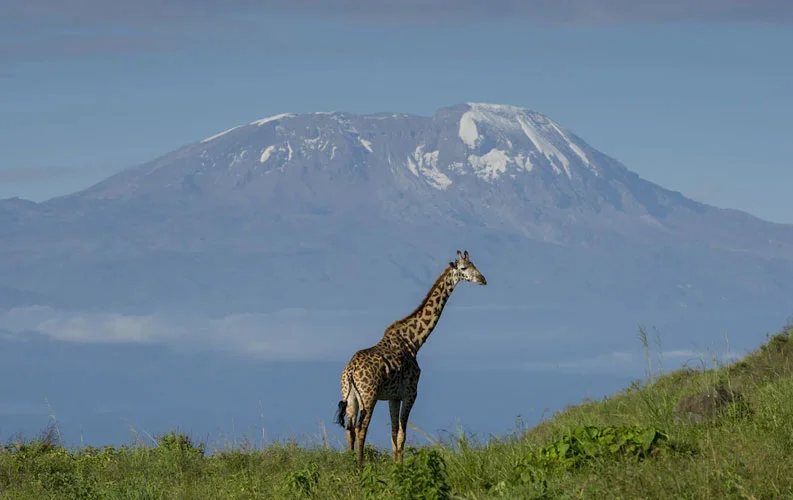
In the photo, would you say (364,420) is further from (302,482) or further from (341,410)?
(302,482)

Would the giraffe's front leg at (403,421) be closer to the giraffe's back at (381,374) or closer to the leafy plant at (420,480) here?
the giraffe's back at (381,374)

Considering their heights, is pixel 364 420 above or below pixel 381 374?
below

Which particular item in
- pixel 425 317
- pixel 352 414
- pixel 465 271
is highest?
pixel 465 271

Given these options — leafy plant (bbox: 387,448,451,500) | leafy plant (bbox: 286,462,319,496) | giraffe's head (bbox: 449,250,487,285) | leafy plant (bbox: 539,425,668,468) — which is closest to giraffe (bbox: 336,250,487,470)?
A: giraffe's head (bbox: 449,250,487,285)

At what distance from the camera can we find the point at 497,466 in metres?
13.8

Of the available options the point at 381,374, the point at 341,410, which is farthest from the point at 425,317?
the point at 341,410

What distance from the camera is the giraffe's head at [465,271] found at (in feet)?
63.5

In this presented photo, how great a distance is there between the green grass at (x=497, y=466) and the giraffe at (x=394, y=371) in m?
0.72

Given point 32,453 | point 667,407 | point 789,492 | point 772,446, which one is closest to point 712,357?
point 667,407

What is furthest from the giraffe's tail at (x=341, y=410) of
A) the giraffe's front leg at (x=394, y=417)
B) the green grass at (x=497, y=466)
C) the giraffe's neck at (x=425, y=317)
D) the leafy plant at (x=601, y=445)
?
the leafy plant at (x=601, y=445)

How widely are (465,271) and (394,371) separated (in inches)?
116

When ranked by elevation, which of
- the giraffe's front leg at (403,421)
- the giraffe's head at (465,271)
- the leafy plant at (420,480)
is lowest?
the leafy plant at (420,480)

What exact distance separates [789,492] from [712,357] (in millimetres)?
5973

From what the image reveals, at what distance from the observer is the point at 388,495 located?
1284 cm
